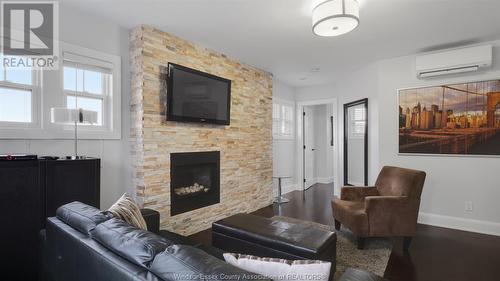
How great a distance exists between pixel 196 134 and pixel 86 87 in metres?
1.34

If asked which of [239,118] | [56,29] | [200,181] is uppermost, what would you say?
[56,29]

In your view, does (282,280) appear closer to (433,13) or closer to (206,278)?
(206,278)

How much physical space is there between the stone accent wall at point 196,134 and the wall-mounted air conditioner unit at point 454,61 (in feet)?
8.05

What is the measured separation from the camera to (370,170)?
4.40 meters

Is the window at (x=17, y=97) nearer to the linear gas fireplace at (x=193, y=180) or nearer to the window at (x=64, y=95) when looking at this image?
the window at (x=64, y=95)

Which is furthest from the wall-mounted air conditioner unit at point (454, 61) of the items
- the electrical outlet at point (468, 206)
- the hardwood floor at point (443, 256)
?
the hardwood floor at point (443, 256)

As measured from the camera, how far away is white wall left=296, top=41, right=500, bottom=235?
3355 mm

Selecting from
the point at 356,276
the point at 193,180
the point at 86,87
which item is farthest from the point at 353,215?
the point at 86,87

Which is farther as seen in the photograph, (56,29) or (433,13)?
(433,13)

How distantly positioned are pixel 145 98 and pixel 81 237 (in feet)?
5.78

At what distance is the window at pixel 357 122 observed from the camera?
4668 mm

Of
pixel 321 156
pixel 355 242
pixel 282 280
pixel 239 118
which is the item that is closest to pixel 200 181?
pixel 239 118

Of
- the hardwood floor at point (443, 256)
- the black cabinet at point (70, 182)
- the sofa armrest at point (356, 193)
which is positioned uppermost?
the black cabinet at point (70, 182)

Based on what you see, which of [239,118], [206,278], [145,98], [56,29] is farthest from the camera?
[239,118]
